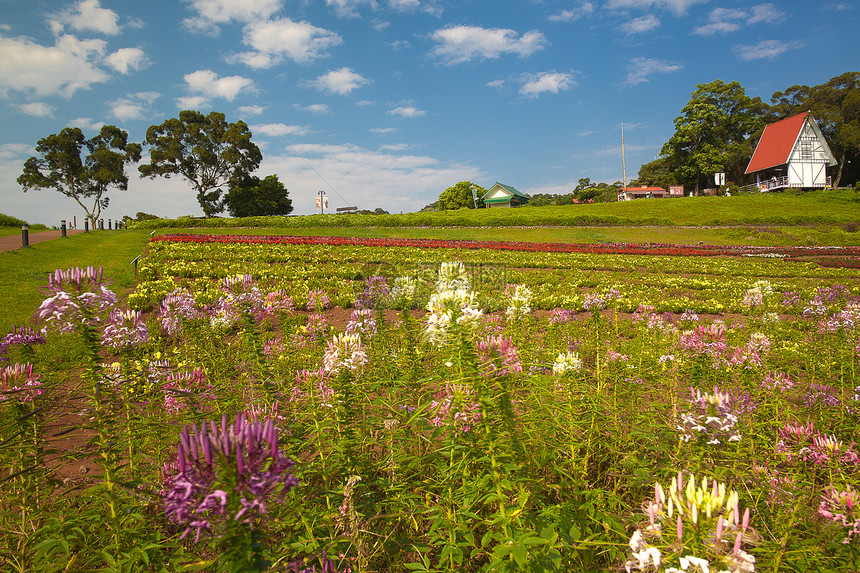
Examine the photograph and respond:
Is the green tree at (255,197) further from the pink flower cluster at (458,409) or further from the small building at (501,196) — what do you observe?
the pink flower cluster at (458,409)

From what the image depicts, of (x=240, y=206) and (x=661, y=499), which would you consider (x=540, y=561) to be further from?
(x=240, y=206)

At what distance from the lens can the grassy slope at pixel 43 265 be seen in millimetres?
7141

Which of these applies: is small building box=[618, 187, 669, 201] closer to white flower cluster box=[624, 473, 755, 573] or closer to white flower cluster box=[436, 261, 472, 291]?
white flower cluster box=[436, 261, 472, 291]

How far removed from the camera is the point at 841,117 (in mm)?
46562

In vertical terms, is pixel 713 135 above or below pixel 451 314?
above

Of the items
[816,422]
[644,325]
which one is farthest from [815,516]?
[644,325]

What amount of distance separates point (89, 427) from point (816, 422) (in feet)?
13.5

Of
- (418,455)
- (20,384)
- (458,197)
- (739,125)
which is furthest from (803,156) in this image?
(20,384)

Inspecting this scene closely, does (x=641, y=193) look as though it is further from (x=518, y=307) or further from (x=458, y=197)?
(x=518, y=307)

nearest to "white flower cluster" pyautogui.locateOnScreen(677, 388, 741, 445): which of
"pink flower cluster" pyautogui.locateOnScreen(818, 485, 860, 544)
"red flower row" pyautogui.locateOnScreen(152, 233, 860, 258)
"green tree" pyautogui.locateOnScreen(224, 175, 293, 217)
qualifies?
"pink flower cluster" pyautogui.locateOnScreen(818, 485, 860, 544)

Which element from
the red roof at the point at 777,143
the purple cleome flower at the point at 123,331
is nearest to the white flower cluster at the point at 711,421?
the purple cleome flower at the point at 123,331

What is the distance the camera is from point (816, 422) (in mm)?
2701

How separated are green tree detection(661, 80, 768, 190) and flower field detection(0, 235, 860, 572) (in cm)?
5601

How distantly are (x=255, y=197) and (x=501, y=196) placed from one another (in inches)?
1415
